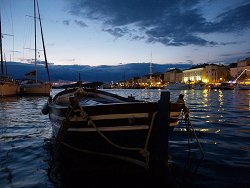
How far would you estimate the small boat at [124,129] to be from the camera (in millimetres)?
5965

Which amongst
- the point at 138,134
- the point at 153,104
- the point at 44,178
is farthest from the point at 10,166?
the point at 153,104

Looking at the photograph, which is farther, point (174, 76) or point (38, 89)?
point (174, 76)

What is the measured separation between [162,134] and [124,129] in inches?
35.8

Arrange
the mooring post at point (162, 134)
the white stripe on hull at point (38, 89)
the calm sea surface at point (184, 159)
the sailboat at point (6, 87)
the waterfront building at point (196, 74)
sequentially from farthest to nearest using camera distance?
the waterfront building at point (196, 74) < the white stripe on hull at point (38, 89) < the sailboat at point (6, 87) < the calm sea surface at point (184, 159) < the mooring post at point (162, 134)

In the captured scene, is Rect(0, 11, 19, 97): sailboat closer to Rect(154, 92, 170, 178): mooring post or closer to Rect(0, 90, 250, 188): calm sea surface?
Rect(0, 90, 250, 188): calm sea surface

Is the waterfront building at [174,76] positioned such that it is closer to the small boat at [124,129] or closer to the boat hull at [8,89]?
the boat hull at [8,89]

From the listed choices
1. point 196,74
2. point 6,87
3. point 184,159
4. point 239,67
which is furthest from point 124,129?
point 196,74

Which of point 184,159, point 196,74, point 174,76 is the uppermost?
point 196,74

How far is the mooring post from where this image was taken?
5.89 metres

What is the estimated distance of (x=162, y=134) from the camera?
5914 millimetres

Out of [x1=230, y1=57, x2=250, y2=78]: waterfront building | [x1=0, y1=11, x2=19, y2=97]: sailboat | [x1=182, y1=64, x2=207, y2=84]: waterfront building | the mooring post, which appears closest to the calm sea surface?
the mooring post

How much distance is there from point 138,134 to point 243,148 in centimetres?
451

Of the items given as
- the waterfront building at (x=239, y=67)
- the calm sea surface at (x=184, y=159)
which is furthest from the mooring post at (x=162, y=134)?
the waterfront building at (x=239, y=67)

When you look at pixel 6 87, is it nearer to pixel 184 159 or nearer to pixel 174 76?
pixel 184 159
